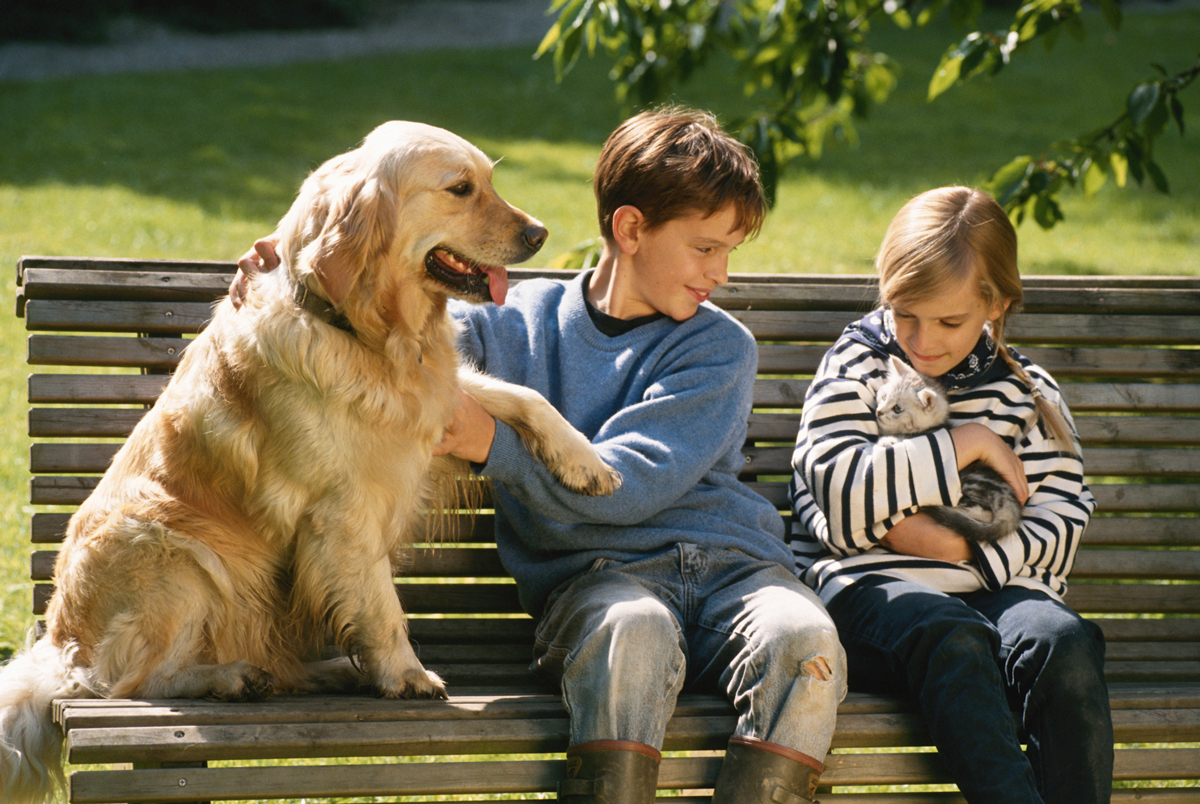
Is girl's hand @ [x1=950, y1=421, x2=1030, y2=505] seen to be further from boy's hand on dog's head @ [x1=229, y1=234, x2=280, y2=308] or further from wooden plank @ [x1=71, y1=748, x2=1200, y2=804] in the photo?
boy's hand on dog's head @ [x1=229, y1=234, x2=280, y2=308]

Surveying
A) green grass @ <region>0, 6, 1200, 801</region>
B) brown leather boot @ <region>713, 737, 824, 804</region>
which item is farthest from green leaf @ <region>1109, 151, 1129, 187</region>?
green grass @ <region>0, 6, 1200, 801</region>

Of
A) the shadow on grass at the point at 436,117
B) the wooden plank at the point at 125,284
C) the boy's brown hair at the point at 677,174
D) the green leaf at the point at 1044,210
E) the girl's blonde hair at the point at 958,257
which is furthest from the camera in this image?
the shadow on grass at the point at 436,117

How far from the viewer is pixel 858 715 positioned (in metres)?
2.29

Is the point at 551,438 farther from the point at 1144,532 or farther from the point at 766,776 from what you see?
the point at 1144,532

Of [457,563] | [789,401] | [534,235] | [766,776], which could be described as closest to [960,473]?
[789,401]

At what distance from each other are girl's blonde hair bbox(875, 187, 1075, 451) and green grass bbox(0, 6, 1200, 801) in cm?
288

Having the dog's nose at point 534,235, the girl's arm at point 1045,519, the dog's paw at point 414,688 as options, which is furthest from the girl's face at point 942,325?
the dog's paw at point 414,688

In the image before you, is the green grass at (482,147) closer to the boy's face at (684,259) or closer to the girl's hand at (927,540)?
the boy's face at (684,259)

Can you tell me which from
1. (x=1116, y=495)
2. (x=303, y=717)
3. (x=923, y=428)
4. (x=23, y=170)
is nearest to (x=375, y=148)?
(x=303, y=717)

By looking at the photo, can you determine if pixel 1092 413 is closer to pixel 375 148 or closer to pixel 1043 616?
pixel 1043 616

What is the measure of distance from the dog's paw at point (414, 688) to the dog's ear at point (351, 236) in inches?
31.2

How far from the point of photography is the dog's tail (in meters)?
2.22

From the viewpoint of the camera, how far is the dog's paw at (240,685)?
224 centimetres

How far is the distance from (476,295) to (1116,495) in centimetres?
200
